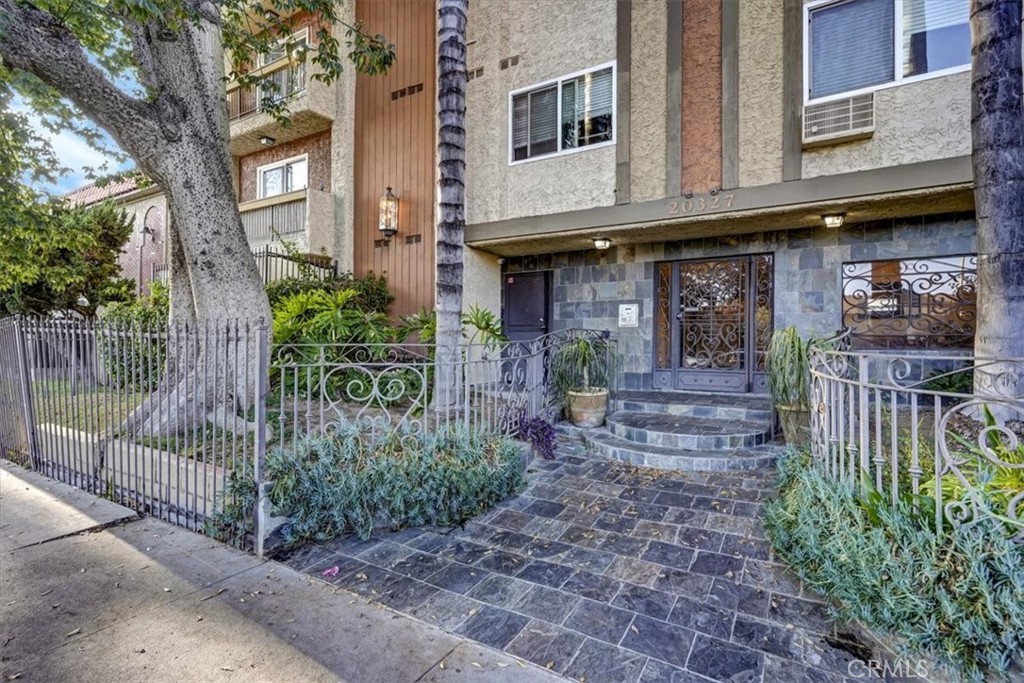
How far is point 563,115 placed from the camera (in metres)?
7.40

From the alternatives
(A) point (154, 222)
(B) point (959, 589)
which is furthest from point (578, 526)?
(A) point (154, 222)

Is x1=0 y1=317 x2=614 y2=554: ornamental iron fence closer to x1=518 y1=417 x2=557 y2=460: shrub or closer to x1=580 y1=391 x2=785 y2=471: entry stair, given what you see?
x1=518 y1=417 x2=557 y2=460: shrub

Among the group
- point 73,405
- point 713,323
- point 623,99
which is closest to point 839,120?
point 623,99

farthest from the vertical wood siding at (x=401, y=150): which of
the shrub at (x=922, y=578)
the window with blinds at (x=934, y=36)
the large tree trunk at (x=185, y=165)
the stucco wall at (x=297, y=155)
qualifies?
the shrub at (x=922, y=578)

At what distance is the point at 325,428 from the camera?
4.02 m

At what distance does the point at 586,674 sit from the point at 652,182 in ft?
19.8

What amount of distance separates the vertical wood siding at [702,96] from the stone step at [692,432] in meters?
3.09

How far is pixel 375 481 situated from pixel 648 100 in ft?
20.2

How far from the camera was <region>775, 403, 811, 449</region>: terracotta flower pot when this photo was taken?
493 cm

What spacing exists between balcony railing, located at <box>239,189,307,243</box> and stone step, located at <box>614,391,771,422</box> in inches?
281

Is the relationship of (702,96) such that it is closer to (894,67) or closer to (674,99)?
(674,99)

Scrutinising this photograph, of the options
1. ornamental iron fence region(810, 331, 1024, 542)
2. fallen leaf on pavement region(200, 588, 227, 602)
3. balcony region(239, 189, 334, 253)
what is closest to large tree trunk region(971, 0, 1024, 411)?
ornamental iron fence region(810, 331, 1024, 542)

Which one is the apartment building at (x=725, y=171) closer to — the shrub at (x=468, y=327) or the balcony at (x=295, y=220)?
the shrub at (x=468, y=327)

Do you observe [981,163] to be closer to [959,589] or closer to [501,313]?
[959,589]
